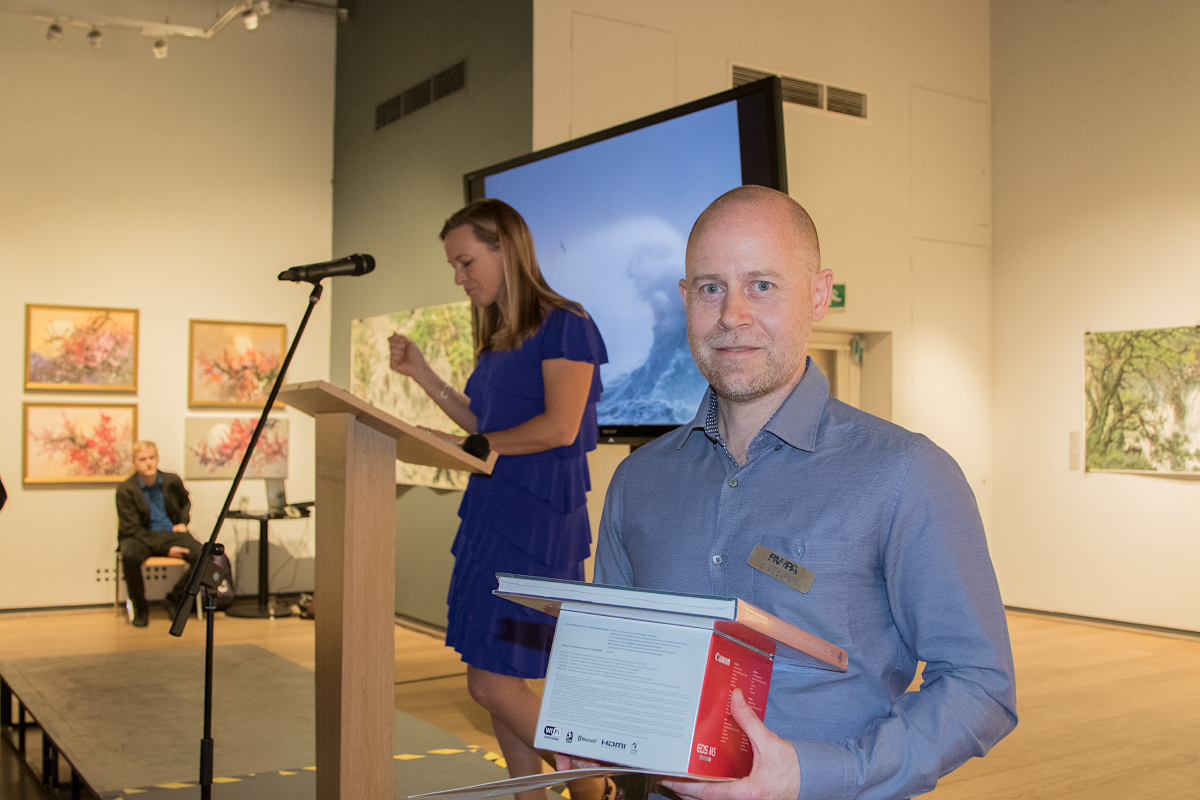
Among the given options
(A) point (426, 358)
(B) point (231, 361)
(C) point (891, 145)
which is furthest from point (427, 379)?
(B) point (231, 361)

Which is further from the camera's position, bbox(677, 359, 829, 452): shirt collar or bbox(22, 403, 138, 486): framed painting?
bbox(22, 403, 138, 486): framed painting

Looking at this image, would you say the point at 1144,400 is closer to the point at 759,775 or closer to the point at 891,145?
the point at 891,145

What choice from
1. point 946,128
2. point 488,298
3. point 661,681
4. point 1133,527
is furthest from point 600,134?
point 1133,527

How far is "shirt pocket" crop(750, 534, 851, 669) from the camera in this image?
3.91 feet

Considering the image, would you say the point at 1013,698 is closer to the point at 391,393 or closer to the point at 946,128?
the point at 391,393

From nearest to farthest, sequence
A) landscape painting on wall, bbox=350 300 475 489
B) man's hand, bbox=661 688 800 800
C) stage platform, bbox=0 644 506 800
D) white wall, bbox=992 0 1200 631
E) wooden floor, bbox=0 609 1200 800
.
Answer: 1. man's hand, bbox=661 688 800 800
2. stage platform, bbox=0 644 506 800
3. wooden floor, bbox=0 609 1200 800
4. landscape painting on wall, bbox=350 300 475 489
5. white wall, bbox=992 0 1200 631

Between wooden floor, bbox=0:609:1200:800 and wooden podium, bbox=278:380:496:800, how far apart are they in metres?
2.06

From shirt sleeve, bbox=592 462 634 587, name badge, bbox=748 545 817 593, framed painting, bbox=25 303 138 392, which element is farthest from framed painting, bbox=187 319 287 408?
name badge, bbox=748 545 817 593

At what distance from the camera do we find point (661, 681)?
1013 millimetres

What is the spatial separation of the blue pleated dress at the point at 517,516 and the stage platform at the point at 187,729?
0.84m

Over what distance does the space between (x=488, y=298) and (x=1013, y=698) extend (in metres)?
1.76

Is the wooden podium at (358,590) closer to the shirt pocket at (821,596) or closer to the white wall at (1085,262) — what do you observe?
the shirt pocket at (821,596)

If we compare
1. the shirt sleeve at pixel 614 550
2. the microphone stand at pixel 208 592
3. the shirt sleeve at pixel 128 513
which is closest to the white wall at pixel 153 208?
the shirt sleeve at pixel 128 513

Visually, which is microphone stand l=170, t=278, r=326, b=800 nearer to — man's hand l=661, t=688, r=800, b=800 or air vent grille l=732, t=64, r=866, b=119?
man's hand l=661, t=688, r=800, b=800
